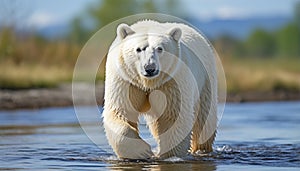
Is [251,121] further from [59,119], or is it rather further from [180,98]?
[180,98]

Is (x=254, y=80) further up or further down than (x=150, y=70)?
further up

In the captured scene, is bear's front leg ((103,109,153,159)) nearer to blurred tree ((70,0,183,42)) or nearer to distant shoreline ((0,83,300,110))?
distant shoreline ((0,83,300,110))

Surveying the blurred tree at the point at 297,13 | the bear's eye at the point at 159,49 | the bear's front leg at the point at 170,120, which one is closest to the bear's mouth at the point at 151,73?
the bear's eye at the point at 159,49

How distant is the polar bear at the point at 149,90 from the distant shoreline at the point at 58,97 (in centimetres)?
1136

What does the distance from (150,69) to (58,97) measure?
545 inches

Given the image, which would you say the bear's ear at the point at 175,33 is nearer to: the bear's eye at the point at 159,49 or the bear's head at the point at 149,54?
the bear's head at the point at 149,54

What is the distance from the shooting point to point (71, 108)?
72.8ft

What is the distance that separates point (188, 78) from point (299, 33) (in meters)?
81.7

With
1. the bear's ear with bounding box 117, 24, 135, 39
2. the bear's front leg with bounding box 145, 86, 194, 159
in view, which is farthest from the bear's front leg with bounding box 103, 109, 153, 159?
the bear's ear with bounding box 117, 24, 135, 39

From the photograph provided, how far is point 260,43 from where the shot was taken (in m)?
101

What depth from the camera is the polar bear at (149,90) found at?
9891 millimetres

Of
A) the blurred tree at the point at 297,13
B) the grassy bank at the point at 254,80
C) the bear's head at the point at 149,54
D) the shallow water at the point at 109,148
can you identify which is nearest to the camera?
the bear's head at the point at 149,54

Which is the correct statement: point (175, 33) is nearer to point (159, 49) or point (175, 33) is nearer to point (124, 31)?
point (159, 49)

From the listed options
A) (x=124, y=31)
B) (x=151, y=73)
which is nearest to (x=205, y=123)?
(x=124, y=31)
